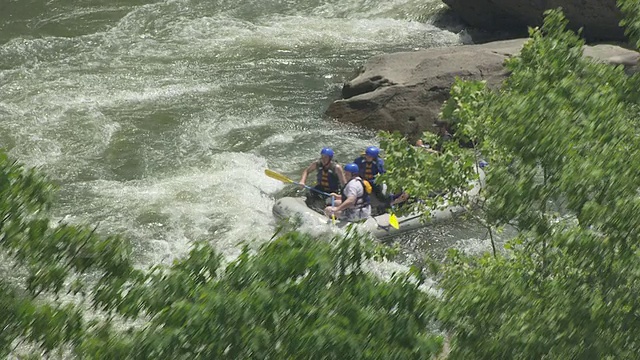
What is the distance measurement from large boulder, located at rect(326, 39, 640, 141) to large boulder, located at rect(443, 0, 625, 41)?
2.80 metres

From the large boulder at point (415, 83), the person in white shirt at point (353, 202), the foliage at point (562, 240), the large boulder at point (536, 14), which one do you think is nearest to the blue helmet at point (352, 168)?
the person in white shirt at point (353, 202)

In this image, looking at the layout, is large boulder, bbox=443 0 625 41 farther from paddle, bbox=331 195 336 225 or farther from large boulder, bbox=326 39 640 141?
paddle, bbox=331 195 336 225

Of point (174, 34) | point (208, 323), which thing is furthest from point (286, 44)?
point (208, 323)

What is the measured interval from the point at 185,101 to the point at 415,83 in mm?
4343

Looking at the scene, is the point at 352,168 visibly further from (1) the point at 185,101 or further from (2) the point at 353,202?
(1) the point at 185,101

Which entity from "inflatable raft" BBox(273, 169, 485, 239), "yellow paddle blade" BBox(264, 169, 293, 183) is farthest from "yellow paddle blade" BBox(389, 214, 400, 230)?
"yellow paddle blade" BBox(264, 169, 293, 183)

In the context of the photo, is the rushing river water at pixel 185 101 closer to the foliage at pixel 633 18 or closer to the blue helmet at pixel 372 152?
the blue helmet at pixel 372 152

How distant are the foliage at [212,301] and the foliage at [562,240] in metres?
0.56

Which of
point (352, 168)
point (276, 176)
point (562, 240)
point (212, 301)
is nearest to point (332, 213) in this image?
point (352, 168)

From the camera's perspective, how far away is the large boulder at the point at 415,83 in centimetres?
1773

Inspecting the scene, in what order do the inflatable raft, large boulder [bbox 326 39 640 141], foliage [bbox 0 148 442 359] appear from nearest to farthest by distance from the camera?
foliage [bbox 0 148 442 359]
the inflatable raft
large boulder [bbox 326 39 640 141]

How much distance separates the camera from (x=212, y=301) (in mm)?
5055

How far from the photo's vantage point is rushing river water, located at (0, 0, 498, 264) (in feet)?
48.7

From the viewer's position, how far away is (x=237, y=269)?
5.35 metres
